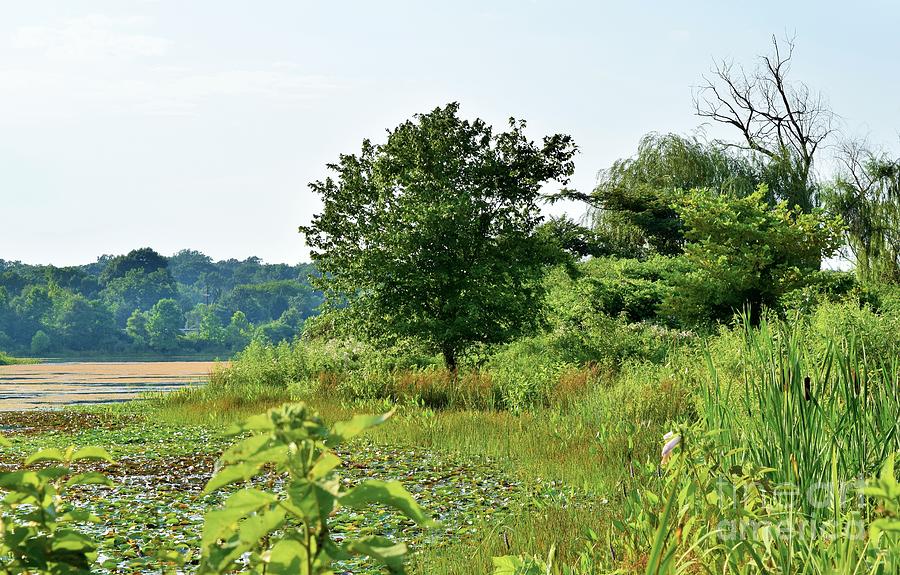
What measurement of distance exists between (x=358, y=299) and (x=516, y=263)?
8.34 ft

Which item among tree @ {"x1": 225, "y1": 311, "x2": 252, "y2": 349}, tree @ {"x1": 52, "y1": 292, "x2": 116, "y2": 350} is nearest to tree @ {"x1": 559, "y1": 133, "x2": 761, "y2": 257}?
tree @ {"x1": 225, "y1": 311, "x2": 252, "y2": 349}

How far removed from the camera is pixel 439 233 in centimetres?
1226

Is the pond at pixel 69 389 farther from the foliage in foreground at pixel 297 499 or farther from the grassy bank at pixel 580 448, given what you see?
the foliage in foreground at pixel 297 499

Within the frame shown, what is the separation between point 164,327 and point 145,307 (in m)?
16.1

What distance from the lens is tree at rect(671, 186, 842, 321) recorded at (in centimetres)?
1666

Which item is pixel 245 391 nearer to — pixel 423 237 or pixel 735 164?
pixel 423 237

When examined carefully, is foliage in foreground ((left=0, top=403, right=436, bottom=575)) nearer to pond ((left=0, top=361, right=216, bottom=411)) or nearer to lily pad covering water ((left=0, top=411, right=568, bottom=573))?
lily pad covering water ((left=0, top=411, right=568, bottom=573))

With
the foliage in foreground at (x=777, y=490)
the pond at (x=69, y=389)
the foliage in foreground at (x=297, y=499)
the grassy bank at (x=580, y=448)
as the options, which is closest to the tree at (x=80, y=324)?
the pond at (x=69, y=389)

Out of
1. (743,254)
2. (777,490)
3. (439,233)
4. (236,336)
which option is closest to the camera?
(777,490)

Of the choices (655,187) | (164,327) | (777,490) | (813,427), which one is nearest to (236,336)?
(164,327)

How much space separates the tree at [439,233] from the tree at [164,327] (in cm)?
5015

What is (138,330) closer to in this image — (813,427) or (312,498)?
(813,427)

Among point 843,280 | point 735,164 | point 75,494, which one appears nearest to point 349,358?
point 75,494

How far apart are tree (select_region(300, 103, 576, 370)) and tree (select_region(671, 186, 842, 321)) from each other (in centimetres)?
548
